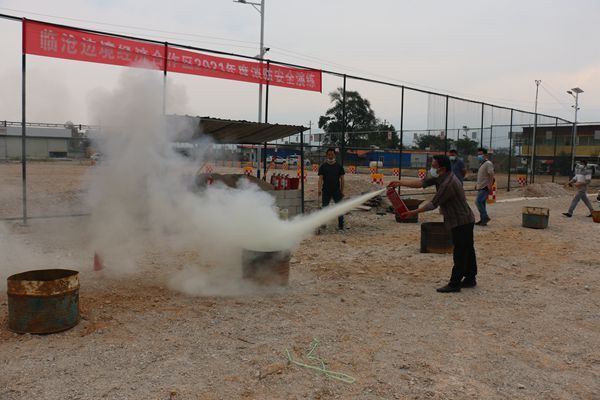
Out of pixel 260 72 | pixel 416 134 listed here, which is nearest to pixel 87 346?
pixel 260 72

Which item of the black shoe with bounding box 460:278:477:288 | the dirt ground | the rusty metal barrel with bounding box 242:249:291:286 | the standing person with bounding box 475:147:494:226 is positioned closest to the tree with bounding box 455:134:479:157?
the standing person with bounding box 475:147:494:226

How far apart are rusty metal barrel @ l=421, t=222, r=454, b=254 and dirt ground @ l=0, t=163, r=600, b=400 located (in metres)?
0.40

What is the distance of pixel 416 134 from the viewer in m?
27.3

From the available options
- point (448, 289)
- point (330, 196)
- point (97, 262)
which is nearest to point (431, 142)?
point (330, 196)

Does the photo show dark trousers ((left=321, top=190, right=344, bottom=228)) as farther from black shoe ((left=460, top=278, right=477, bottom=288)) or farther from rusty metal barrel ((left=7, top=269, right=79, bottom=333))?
rusty metal barrel ((left=7, top=269, right=79, bottom=333))

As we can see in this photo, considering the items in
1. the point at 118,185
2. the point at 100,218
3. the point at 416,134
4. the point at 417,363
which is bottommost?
the point at 417,363

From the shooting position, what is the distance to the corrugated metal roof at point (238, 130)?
28.9 feet

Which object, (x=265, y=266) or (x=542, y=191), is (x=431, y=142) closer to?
(x=542, y=191)

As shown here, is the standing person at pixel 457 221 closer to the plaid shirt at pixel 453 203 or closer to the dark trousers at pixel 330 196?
the plaid shirt at pixel 453 203

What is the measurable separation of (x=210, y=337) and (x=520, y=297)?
403cm

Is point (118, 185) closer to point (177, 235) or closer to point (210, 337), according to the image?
point (177, 235)

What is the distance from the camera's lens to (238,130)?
1012cm

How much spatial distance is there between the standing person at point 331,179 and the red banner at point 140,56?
9.32 feet

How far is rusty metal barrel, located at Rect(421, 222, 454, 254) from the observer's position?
8367 mm
